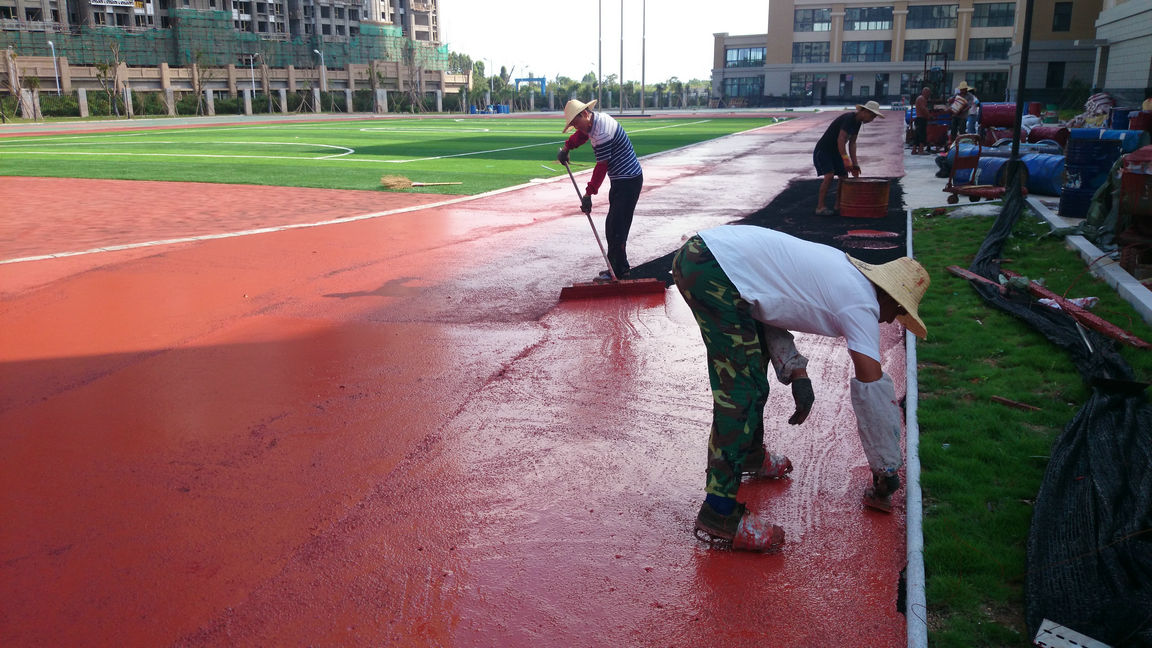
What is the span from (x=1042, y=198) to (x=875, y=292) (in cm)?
1156

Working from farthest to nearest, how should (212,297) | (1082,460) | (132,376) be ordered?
(212,297) → (132,376) → (1082,460)

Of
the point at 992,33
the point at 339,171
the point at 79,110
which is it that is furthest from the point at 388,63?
the point at 339,171

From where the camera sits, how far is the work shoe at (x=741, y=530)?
3727 millimetres

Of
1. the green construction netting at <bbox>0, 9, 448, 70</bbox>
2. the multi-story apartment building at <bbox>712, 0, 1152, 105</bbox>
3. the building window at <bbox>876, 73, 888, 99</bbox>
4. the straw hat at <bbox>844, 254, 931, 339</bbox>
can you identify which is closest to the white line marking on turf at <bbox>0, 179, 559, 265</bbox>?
the straw hat at <bbox>844, 254, 931, 339</bbox>

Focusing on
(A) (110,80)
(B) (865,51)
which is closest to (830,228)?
(A) (110,80)

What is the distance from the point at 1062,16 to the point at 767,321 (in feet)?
172

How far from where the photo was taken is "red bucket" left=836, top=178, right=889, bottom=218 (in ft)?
39.9

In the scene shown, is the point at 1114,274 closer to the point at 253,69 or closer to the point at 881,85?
the point at 881,85

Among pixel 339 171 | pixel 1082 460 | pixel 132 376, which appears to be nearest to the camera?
pixel 1082 460

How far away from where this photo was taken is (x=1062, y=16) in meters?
45.6

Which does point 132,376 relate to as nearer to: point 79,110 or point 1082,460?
point 1082,460

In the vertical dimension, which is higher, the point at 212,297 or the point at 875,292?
the point at 875,292

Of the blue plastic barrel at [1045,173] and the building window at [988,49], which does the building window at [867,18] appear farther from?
the blue plastic barrel at [1045,173]

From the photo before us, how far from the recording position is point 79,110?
199ft
